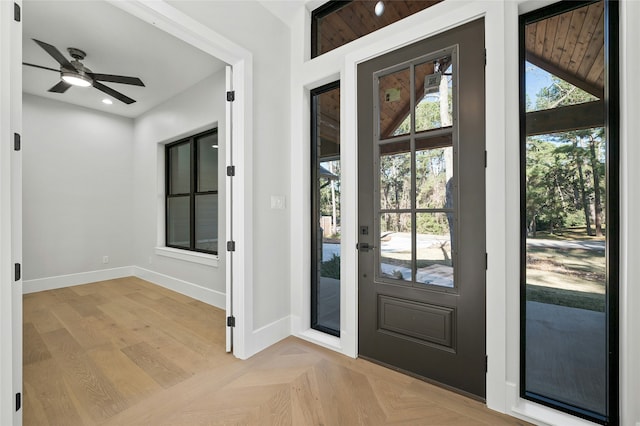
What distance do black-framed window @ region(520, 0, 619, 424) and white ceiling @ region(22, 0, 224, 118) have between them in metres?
3.20

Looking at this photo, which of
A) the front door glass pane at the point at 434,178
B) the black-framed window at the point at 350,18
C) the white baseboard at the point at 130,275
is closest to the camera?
the front door glass pane at the point at 434,178

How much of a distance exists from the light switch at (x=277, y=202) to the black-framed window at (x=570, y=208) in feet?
6.06

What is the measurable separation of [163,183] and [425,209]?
4355 mm

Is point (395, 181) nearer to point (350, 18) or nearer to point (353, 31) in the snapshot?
point (353, 31)

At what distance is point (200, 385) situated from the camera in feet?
6.49

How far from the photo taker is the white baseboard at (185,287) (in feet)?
11.7

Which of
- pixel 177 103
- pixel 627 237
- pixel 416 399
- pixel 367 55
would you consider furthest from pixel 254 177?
pixel 177 103

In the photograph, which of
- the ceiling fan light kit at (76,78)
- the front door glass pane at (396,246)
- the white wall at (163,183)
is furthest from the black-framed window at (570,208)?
the ceiling fan light kit at (76,78)

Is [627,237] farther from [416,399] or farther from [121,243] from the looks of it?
[121,243]

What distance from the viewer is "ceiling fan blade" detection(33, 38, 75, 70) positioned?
2.45 metres

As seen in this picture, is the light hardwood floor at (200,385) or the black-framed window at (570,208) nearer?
the black-framed window at (570,208)

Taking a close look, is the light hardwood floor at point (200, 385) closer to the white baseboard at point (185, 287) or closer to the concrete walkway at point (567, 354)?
the concrete walkway at point (567, 354)

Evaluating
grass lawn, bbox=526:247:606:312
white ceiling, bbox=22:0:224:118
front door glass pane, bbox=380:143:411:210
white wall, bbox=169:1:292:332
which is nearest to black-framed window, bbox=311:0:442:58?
white wall, bbox=169:1:292:332

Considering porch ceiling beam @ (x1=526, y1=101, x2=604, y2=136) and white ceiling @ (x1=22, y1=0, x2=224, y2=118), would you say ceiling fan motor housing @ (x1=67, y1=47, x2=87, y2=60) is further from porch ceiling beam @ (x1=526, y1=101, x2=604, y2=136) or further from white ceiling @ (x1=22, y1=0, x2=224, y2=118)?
porch ceiling beam @ (x1=526, y1=101, x2=604, y2=136)
